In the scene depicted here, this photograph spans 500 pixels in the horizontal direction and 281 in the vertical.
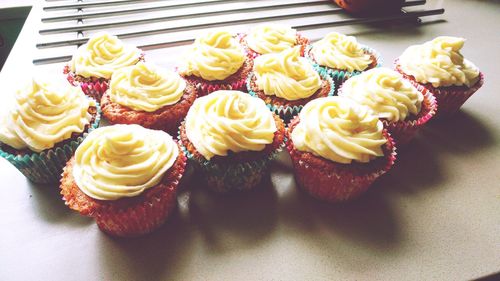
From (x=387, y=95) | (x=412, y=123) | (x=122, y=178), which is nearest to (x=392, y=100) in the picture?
(x=387, y=95)

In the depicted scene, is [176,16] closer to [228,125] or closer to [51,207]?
[228,125]

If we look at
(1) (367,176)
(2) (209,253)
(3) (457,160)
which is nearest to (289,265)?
(2) (209,253)

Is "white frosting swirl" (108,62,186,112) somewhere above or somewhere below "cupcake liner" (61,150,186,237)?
above

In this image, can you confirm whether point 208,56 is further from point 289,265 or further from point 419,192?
point 419,192

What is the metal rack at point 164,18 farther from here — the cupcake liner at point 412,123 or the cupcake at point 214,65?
the cupcake liner at point 412,123

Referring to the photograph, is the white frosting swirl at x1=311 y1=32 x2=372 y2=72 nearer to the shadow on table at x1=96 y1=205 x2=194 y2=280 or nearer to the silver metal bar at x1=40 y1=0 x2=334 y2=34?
the silver metal bar at x1=40 y1=0 x2=334 y2=34

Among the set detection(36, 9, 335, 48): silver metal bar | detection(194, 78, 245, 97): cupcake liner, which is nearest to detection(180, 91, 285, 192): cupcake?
detection(194, 78, 245, 97): cupcake liner
